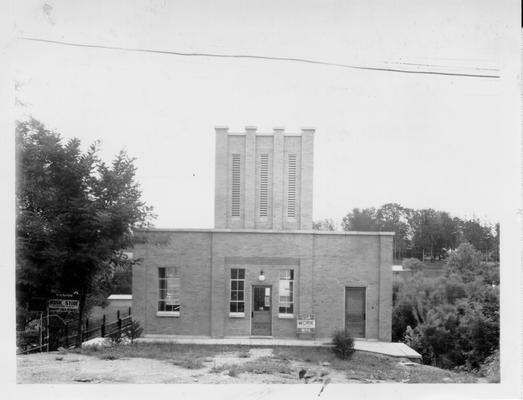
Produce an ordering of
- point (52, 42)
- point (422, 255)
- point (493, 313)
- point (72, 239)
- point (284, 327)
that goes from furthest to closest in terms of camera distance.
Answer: point (422, 255)
point (284, 327)
point (493, 313)
point (72, 239)
point (52, 42)

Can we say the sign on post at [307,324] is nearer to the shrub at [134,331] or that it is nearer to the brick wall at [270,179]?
the brick wall at [270,179]

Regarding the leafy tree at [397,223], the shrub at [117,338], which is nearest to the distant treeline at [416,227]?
the leafy tree at [397,223]

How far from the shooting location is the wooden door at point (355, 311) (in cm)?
1908

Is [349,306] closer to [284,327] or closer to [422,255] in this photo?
[284,327]

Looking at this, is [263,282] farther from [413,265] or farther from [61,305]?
[413,265]

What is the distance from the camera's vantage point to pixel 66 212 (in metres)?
14.7

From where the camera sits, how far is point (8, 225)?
9539mm

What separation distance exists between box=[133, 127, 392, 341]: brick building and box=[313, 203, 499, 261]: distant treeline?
3018 centimetres

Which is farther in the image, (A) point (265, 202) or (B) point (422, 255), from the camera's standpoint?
(B) point (422, 255)

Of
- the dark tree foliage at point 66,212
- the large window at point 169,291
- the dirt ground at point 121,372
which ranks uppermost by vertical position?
the dark tree foliage at point 66,212

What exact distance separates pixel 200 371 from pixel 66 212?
6.43m

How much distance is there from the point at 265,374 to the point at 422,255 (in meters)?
44.3

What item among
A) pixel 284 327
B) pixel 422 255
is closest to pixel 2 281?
pixel 284 327

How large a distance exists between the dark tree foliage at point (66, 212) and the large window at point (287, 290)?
6318 mm
